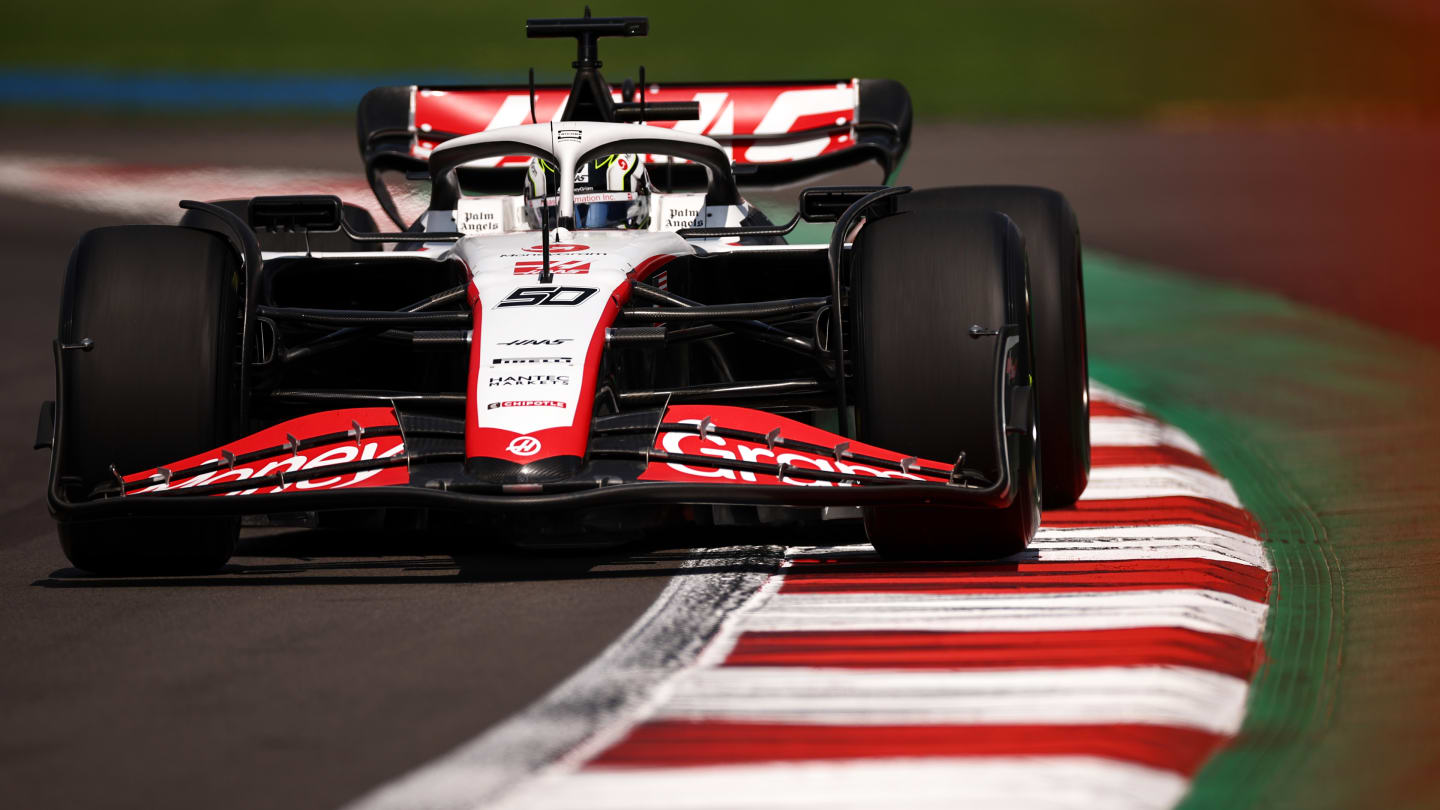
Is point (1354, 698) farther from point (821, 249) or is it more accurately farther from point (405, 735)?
point (821, 249)

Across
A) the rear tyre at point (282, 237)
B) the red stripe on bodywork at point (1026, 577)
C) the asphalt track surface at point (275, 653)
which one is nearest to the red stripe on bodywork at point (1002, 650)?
the asphalt track surface at point (275, 653)

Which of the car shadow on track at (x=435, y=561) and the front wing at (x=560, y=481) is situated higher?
the front wing at (x=560, y=481)

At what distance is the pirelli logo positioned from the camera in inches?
278

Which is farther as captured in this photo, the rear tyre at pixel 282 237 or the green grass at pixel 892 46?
the green grass at pixel 892 46

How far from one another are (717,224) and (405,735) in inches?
169

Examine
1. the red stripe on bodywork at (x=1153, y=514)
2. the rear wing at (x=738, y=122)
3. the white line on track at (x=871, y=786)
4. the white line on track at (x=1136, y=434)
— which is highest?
the rear wing at (x=738, y=122)

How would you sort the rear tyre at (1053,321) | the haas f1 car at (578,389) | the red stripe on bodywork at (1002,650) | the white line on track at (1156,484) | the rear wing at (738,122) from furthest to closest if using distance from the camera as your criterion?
the rear wing at (738,122) → the white line on track at (1156,484) → the rear tyre at (1053,321) → the haas f1 car at (578,389) → the red stripe on bodywork at (1002,650)

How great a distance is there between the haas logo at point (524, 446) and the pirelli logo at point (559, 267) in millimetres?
875

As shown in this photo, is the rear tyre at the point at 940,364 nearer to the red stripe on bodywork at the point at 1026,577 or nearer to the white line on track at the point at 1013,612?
the red stripe on bodywork at the point at 1026,577

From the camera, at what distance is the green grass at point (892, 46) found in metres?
45.3

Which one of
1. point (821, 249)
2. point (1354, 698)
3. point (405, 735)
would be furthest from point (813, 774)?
point (821, 249)

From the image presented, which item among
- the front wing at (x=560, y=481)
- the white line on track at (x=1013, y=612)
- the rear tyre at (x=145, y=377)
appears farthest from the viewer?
the rear tyre at (x=145, y=377)

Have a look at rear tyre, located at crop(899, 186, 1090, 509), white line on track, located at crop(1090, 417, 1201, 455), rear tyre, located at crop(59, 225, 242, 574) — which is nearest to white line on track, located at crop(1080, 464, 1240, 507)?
rear tyre, located at crop(899, 186, 1090, 509)

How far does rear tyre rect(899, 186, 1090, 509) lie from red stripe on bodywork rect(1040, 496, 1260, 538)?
0.12 metres
